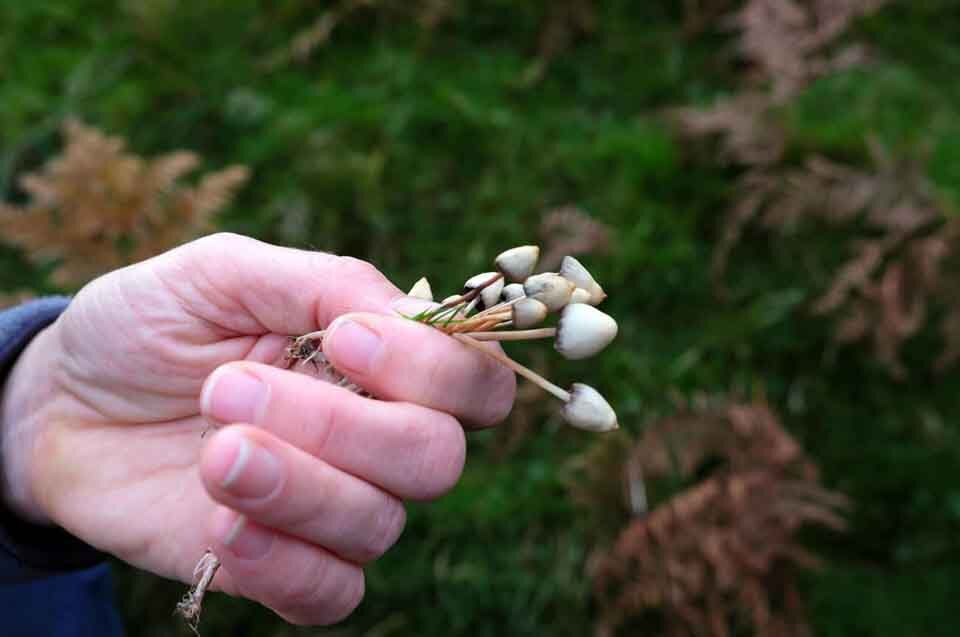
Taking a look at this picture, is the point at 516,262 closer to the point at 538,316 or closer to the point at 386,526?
the point at 538,316

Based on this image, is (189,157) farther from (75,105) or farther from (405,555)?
(405,555)

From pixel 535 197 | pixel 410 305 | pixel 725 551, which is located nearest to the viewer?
pixel 410 305

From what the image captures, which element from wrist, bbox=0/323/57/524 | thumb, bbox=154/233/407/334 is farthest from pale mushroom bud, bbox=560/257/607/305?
wrist, bbox=0/323/57/524

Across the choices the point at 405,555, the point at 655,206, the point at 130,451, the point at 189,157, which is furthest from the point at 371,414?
the point at 655,206

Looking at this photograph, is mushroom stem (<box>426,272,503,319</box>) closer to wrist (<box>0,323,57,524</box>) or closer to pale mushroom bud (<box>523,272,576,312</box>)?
pale mushroom bud (<box>523,272,576,312</box>)

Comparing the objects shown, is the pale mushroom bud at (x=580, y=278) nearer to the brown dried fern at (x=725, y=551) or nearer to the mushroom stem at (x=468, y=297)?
the mushroom stem at (x=468, y=297)

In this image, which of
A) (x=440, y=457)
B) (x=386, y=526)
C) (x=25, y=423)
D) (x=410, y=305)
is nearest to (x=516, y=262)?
(x=410, y=305)
